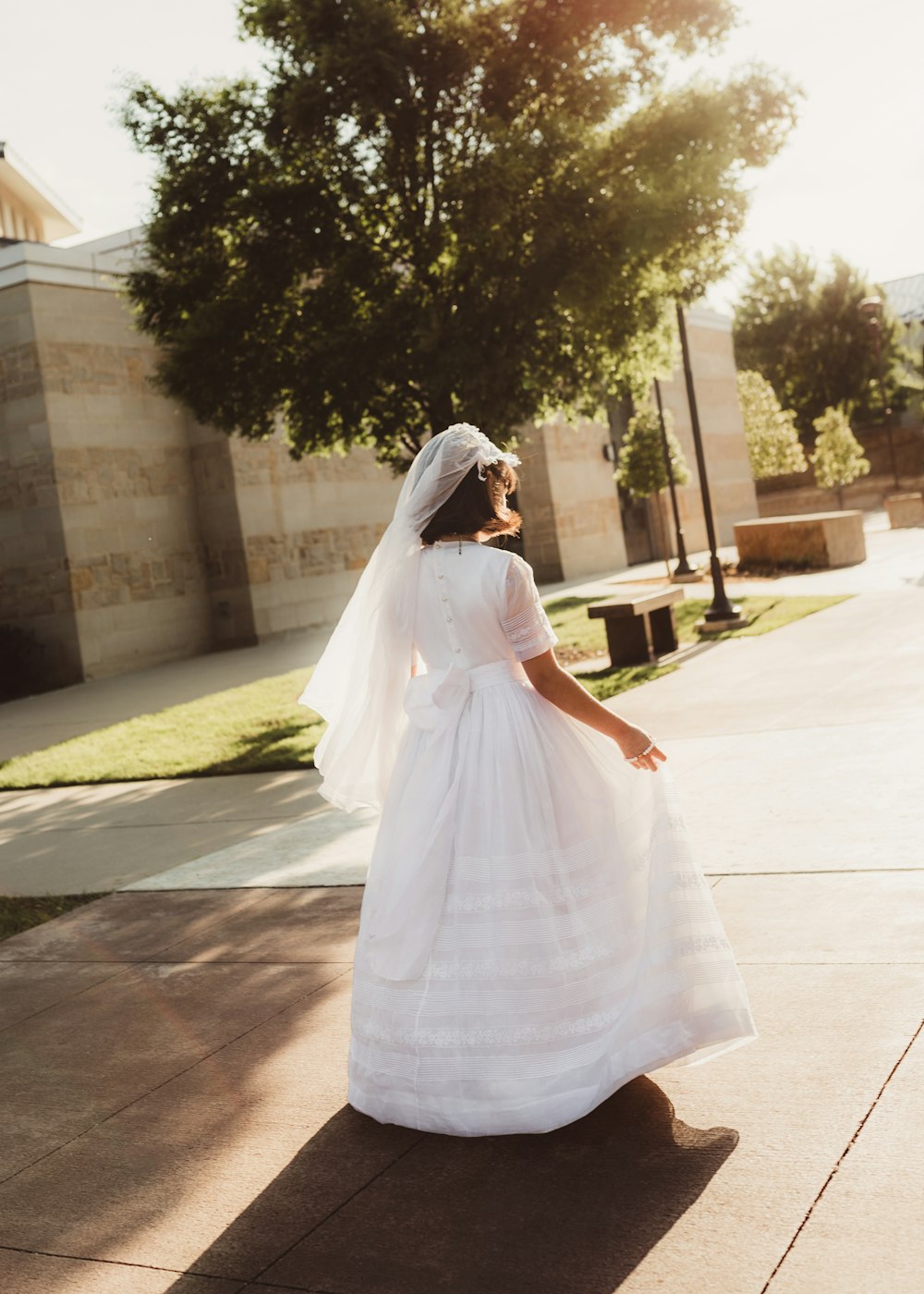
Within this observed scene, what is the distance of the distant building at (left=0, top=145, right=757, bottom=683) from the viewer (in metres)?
21.0

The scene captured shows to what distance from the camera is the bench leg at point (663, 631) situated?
47.6ft

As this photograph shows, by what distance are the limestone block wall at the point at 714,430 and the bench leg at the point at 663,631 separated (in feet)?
73.2

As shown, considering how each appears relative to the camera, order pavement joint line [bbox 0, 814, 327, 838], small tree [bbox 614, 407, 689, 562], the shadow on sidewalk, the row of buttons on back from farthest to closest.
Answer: small tree [bbox 614, 407, 689, 562] < pavement joint line [bbox 0, 814, 327, 838] < the row of buttons on back < the shadow on sidewalk

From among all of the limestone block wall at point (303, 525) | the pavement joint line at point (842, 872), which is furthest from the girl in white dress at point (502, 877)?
the limestone block wall at point (303, 525)

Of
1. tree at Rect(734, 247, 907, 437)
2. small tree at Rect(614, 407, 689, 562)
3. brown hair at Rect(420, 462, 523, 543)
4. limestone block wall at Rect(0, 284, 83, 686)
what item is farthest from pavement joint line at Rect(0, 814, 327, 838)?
tree at Rect(734, 247, 907, 437)

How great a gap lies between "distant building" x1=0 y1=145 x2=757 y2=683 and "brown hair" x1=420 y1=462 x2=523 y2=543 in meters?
14.9

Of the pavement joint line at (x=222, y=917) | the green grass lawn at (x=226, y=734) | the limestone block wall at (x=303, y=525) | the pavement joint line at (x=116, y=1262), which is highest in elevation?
the limestone block wall at (x=303, y=525)

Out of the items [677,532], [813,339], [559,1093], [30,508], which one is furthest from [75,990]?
[813,339]

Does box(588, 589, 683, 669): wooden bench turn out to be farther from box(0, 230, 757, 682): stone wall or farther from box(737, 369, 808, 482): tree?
box(737, 369, 808, 482): tree

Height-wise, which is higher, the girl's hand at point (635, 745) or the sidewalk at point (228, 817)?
the girl's hand at point (635, 745)

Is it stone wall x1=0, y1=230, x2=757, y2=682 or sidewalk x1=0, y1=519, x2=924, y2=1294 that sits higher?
stone wall x1=0, y1=230, x2=757, y2=682

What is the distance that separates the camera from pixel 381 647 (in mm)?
4176

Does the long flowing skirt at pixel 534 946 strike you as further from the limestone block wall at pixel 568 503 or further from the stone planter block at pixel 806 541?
the limestone block wall at pixel 568 503

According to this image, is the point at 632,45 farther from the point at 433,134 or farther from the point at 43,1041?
the point at 43,1041
